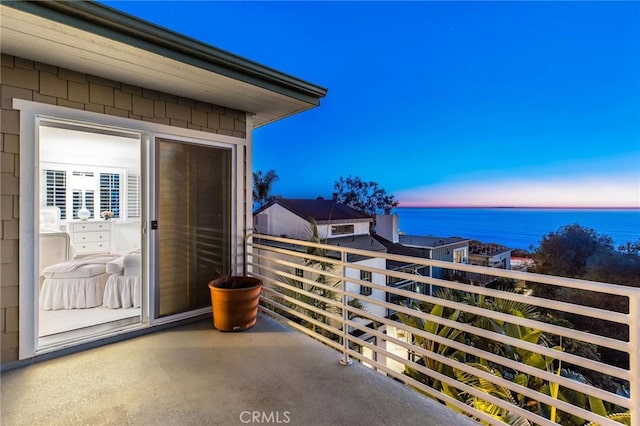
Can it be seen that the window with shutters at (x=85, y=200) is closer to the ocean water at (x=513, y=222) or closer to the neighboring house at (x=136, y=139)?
the neighboring house at (x=136, y=139)

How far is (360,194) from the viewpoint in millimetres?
21484

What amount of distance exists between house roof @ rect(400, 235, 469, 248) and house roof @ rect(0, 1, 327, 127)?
13.5 m

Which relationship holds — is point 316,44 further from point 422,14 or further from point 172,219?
point 172,219

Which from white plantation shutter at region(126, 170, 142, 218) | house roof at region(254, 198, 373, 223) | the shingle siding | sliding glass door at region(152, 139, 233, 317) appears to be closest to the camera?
the shingle siding

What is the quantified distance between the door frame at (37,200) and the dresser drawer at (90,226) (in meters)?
3.73

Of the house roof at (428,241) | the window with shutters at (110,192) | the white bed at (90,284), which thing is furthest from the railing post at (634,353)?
the house roof at (428,241)

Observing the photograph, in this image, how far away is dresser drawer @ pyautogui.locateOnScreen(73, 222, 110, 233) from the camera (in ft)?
18.3

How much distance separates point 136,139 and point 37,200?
3.33 ft

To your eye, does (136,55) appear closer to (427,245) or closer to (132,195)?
(132,195)

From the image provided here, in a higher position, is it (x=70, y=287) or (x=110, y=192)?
(x=110, y=192)

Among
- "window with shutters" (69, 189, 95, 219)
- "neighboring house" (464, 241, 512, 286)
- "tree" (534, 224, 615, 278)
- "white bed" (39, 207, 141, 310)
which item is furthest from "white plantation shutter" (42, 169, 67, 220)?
"neighboring house" (464, 241, 512, 286)

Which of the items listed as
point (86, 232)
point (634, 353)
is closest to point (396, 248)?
point (86, 232)

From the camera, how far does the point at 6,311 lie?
2303mm

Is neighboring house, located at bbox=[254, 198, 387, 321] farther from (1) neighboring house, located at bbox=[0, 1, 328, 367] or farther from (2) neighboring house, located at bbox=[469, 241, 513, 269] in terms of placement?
(1) neighboring house, located at bbox=[0, 1, 328, 367]
